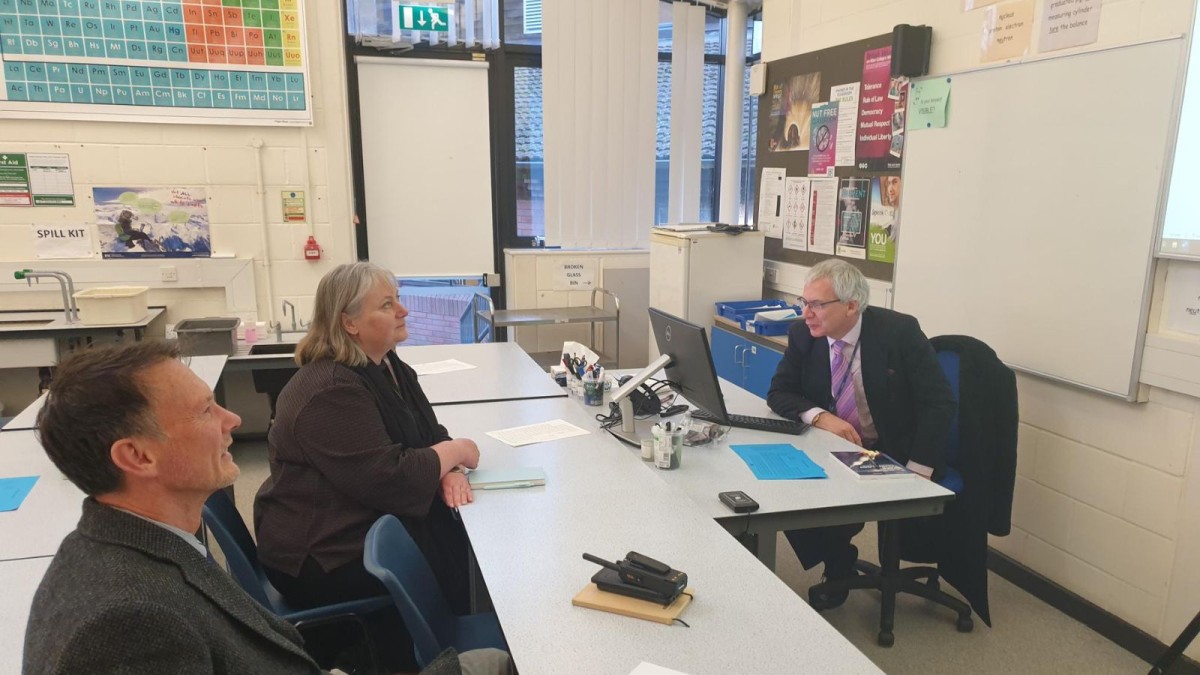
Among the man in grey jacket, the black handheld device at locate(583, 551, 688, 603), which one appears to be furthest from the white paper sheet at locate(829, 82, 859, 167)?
the man in grey jacket

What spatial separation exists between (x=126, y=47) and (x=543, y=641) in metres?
4.37

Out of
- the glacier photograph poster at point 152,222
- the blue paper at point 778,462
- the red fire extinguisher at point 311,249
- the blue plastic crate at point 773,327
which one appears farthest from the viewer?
the red fire extinguisher at point 311,249

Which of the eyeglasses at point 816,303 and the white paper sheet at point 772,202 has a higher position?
the white paper sheet at point 772,202

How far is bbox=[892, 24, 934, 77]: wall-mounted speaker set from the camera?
3236 millimetres

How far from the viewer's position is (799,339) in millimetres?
2840

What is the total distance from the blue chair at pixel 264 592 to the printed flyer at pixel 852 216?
287 cm

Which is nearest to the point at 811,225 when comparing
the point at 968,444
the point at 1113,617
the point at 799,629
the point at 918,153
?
the point at 918,153

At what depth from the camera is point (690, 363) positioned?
2389mm

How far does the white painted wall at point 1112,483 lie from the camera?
7.78 feet

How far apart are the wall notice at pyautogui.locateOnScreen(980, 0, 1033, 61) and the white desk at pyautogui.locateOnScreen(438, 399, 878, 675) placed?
2.15 m

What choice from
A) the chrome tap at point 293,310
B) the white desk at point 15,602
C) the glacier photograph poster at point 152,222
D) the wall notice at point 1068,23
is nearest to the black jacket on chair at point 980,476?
the wall notice at point 1068,23

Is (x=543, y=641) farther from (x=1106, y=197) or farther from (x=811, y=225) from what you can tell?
(x=811, y=225)

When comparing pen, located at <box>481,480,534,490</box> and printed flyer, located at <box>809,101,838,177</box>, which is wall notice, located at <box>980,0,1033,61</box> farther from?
pen, located at <box>481,480,534,490</box>

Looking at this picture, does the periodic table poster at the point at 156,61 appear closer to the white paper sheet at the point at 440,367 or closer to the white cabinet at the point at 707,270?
the white paper sheet at the point at 440,367
